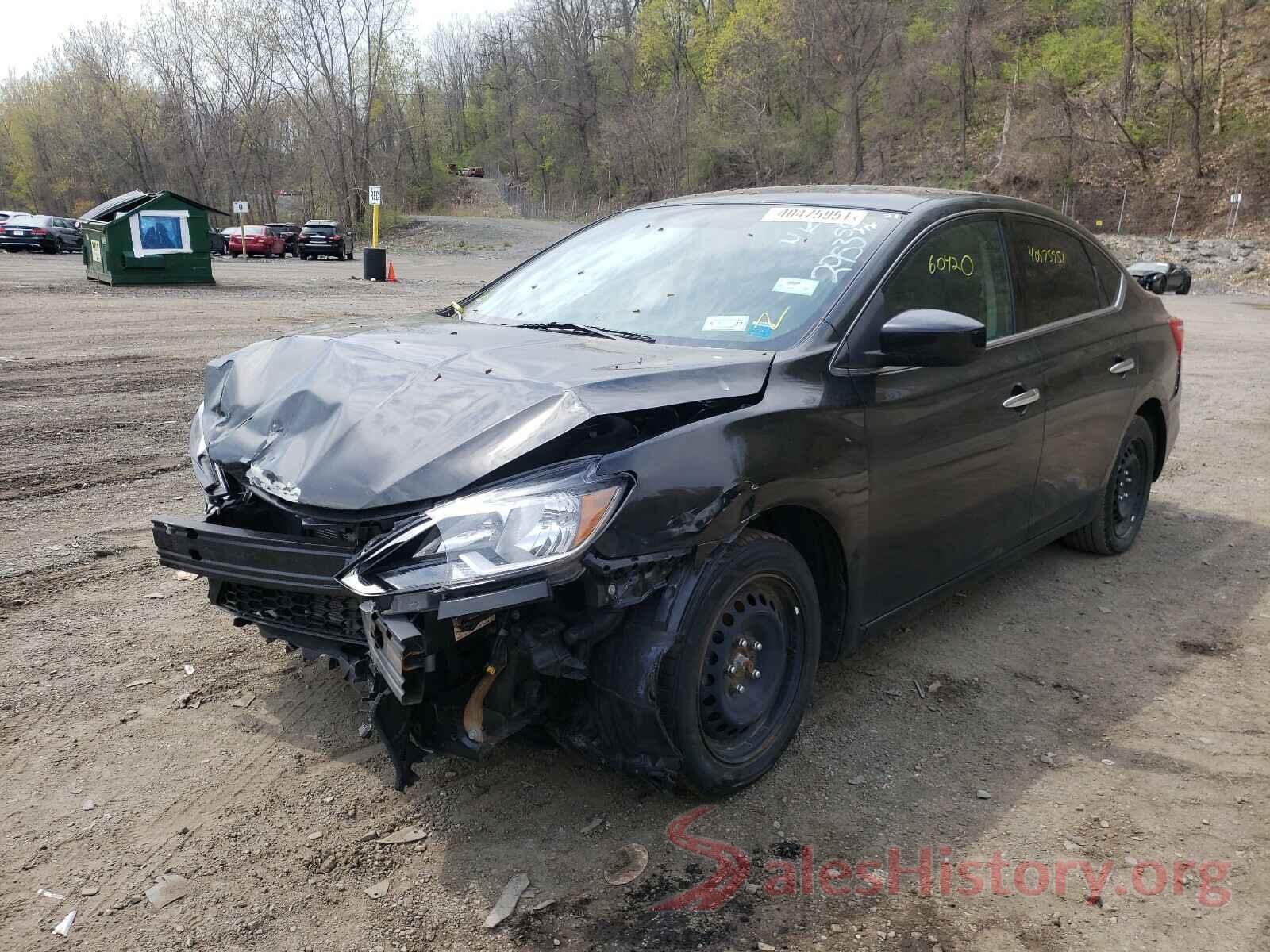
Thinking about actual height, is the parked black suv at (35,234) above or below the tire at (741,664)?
above

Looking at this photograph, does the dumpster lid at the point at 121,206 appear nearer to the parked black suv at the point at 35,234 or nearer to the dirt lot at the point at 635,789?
the parked black suv at the point at 35,234

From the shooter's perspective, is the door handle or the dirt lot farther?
the door handle

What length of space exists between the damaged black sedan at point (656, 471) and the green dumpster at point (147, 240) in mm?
18653

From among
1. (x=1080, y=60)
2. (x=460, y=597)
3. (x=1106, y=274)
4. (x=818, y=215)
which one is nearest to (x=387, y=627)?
(x=460, y=597)

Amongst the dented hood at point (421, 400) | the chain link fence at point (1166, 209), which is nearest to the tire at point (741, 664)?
the dented hood at point (421, 400)

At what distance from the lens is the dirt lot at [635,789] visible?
8.29 feet

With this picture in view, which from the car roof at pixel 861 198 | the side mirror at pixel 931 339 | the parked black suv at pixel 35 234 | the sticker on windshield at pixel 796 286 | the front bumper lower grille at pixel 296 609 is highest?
the parked black suv at pixel 35 234

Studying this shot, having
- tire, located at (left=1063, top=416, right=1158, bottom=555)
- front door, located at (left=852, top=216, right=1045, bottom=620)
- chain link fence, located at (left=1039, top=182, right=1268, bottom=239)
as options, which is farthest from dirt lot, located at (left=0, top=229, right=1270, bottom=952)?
chain link fence, located at (left=1039, top=182, right=1268, bottom=239)

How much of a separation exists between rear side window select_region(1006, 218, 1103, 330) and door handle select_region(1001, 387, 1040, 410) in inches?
11.0

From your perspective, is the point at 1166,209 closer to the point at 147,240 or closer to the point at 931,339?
the point at 147,240

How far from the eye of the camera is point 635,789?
3.12 metres

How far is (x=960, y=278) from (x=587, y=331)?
4.83 feet

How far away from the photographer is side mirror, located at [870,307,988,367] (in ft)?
10.5

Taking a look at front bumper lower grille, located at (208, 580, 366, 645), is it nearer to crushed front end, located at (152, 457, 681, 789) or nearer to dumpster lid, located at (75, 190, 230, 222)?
crushed front end, located at (152, 457, 681, 789)
